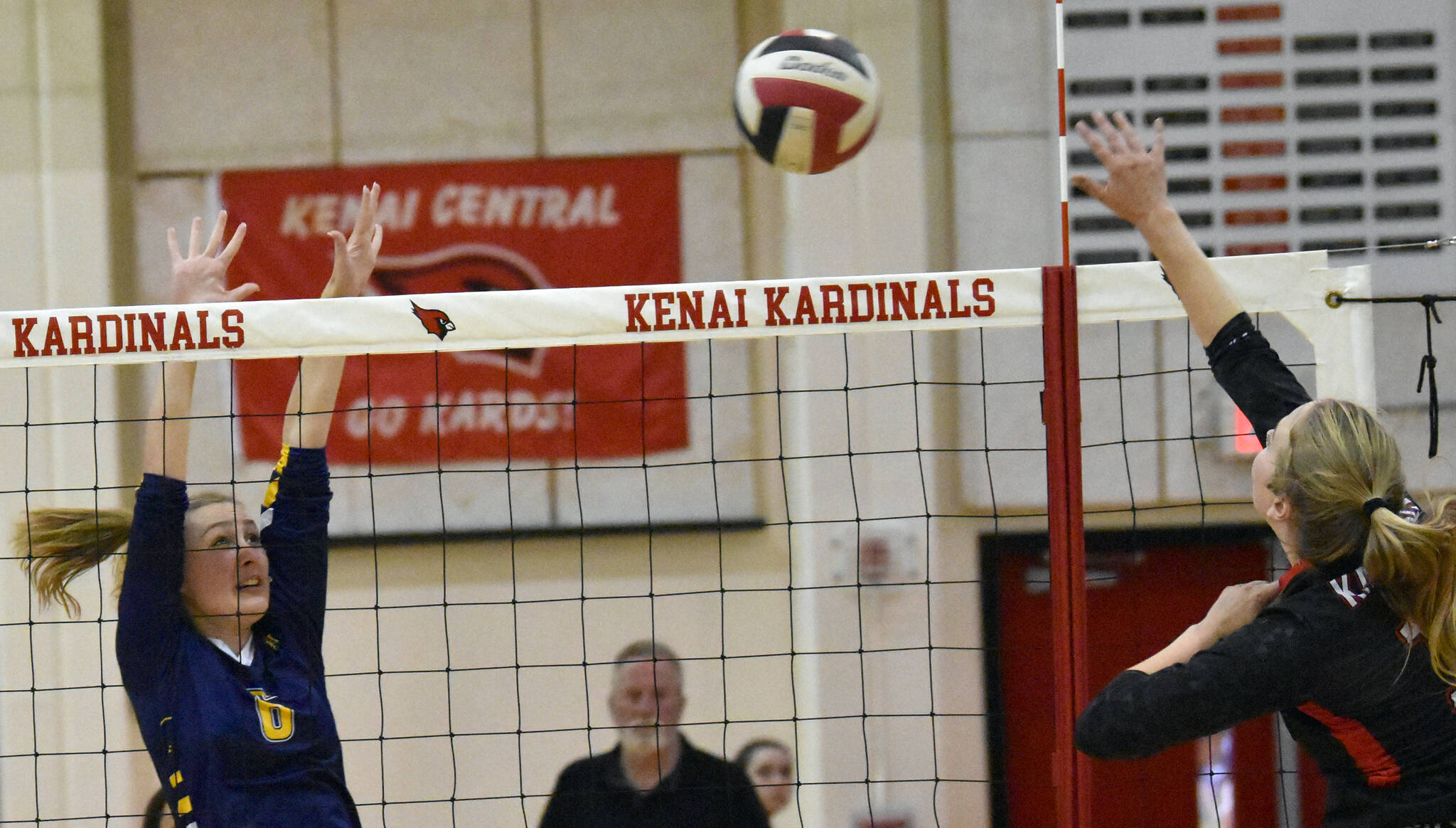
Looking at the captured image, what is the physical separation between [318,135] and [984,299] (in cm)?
391

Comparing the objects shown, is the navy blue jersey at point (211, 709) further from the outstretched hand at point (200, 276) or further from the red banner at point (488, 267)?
the red banner at point (488, 267)

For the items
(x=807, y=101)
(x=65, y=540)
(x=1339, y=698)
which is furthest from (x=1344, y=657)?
(x=65, y=540)

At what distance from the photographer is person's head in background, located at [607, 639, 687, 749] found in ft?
15.3

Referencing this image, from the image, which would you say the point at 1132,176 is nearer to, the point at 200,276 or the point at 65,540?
the point at 200,276

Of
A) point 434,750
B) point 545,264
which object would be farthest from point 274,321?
point 434,750

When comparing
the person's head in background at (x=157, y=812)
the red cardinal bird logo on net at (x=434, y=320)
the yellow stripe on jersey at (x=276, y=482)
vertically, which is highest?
the red cardinal bird logo on net at (x=434, y=320)

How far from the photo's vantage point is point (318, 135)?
5.74 metres

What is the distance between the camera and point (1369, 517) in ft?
6.21

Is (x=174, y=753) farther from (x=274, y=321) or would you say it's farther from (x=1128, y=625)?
(x=1128, y=625)

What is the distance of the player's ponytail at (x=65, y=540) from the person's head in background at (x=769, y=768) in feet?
8.80

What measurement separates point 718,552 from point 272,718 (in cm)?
304

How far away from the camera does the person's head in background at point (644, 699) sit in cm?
467

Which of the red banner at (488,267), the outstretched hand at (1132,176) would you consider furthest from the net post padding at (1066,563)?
the red banner at (488,267)

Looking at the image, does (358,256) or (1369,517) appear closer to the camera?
(1369,517)
